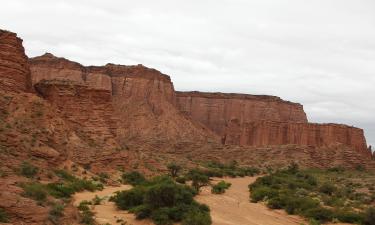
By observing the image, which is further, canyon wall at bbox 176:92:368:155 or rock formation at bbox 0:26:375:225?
canyon wall at bbox 176:92:368:155

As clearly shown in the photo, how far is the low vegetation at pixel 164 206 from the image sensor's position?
21.0 meters

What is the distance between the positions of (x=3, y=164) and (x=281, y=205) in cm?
1604

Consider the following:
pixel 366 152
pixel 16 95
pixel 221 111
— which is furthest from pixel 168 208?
pixel 221 111

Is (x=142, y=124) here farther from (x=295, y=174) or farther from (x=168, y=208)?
(x=168, y=208)

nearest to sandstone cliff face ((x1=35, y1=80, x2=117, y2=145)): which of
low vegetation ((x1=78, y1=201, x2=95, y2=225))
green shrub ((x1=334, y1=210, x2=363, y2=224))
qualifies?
low vegetation ((x1=78, y1=201, x2=95, y2=225))

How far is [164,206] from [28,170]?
9.76 metres

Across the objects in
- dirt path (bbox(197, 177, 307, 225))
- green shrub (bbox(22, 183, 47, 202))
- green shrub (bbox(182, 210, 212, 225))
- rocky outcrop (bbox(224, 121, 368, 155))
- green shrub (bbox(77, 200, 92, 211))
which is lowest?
dirt path (bbox(197, 177, 307, 225))

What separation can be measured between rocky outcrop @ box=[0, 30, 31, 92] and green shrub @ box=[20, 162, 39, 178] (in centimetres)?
1044

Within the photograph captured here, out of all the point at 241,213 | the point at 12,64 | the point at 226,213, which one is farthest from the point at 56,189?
the point at 12,64

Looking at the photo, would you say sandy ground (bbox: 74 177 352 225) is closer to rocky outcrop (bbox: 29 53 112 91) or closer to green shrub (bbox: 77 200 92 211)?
green shrub (bbox: 77 200 92 211)

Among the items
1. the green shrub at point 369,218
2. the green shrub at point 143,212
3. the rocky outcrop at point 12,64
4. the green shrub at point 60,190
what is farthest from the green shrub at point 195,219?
the rocky outcrop at point 12,64

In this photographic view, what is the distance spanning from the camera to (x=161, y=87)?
348 ft

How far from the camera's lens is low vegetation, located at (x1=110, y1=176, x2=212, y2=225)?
21.0 m

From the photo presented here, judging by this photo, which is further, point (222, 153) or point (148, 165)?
point (222, 153)
